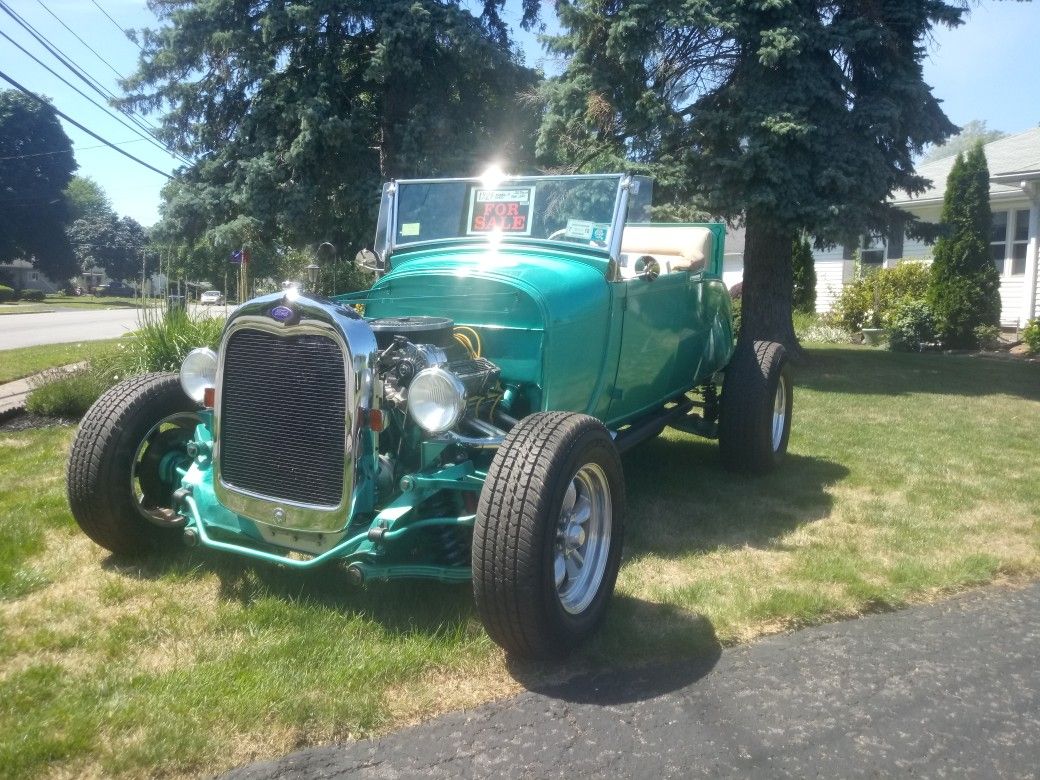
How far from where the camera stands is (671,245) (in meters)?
6.37

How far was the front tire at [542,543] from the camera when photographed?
3148 millimetres

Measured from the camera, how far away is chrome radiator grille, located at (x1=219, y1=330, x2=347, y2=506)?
3568mm

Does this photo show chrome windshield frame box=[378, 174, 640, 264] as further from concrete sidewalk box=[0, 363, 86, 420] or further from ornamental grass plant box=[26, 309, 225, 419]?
concrete sidewalk box=[0, 363, 86, 420]

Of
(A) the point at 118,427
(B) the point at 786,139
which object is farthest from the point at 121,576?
(B) the point at 786,139

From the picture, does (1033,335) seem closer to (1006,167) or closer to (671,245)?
(1006,167)

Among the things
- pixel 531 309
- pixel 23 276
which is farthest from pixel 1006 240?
pixel 23 276

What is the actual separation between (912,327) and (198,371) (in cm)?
1420

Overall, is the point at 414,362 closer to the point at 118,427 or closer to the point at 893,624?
the point at 118,427

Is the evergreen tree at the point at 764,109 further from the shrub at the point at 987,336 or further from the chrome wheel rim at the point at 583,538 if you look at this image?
the chrome wheel rim at the point at 583,538

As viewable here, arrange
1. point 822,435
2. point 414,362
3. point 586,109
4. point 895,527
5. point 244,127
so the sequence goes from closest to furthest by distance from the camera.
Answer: point 414,362 < point 895,527 < point 822,435 < point 586,109 < point 244,127

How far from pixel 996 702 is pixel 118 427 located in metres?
3.77

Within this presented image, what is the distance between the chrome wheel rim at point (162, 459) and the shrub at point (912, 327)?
14.0 metres

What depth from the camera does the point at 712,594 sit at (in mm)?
4094

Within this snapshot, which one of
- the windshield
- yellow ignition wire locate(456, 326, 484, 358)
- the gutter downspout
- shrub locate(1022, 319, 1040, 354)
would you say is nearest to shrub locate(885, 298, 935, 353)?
shrub locate(1022, 319, 1040, 354)
